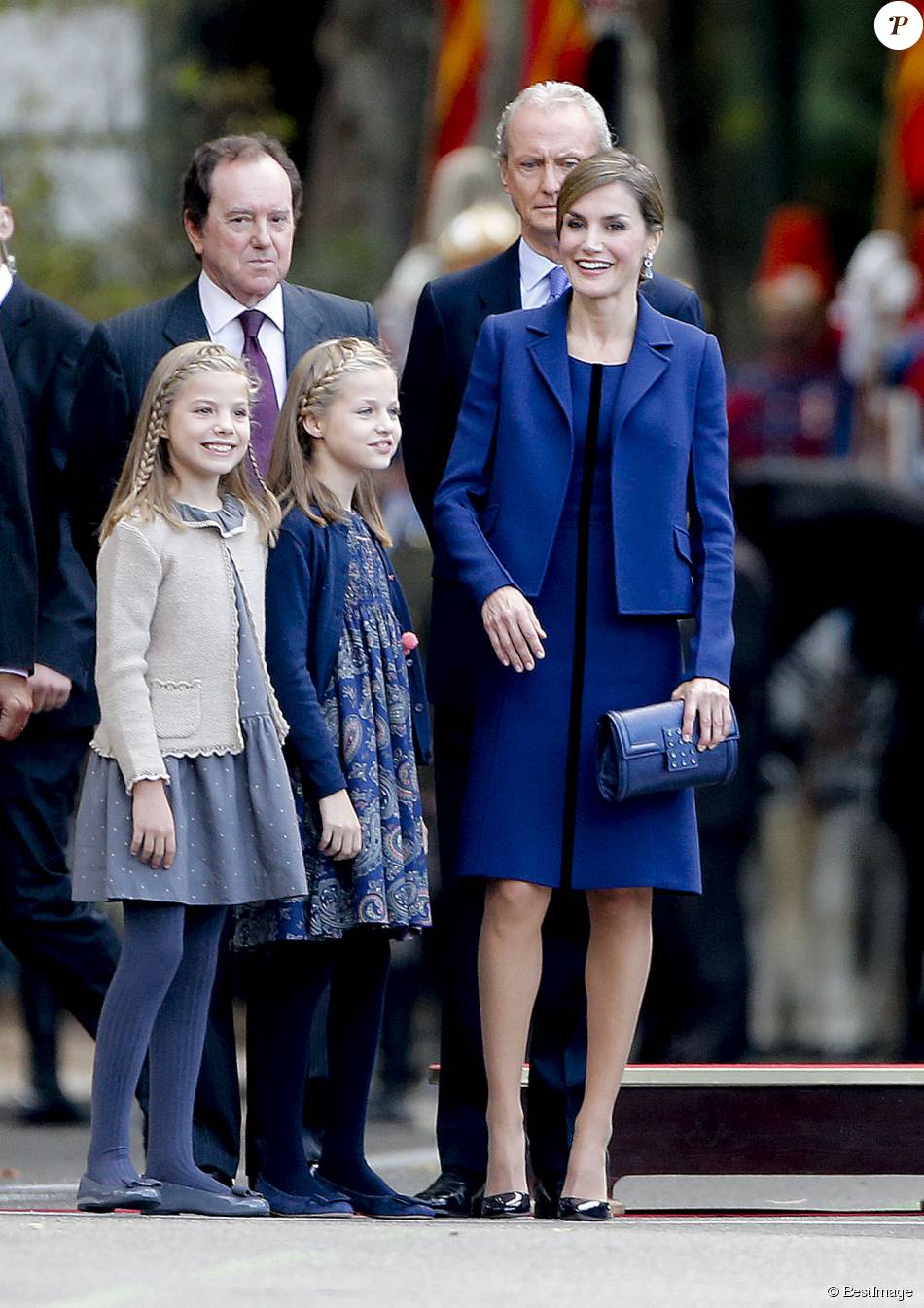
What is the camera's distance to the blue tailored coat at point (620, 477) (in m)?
5.90

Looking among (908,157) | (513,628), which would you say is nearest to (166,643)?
(513,628)

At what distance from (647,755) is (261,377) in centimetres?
118

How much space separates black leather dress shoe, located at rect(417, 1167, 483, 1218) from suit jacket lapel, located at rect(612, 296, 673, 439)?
1473 mm

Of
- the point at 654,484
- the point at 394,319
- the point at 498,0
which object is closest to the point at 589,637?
the point at 654,484

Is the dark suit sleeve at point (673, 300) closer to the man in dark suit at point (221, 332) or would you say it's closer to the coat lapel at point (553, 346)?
the coat lapel at point (553, 346)

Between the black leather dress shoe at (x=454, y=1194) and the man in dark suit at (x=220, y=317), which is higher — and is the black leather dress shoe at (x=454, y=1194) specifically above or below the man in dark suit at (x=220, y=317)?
below

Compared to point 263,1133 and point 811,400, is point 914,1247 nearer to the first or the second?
point 263,1133

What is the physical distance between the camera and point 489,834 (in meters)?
5.92

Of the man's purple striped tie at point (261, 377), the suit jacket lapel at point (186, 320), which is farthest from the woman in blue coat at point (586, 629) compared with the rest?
the suit jacket lapel at point (186, 320)

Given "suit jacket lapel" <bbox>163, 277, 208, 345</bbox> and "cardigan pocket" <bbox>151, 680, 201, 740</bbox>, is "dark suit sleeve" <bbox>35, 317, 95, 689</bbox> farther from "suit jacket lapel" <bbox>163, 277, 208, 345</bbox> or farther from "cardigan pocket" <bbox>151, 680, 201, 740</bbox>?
"cardigan pocket" <bbox>151, 680, 201, 740</bbox>

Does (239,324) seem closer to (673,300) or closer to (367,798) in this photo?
(673,300)

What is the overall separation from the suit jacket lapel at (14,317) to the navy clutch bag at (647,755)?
1.65 meters

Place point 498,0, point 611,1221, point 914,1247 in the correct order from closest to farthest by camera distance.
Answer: point 914,1247 → point 611,1221 → point 498,0

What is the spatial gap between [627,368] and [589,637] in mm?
511
